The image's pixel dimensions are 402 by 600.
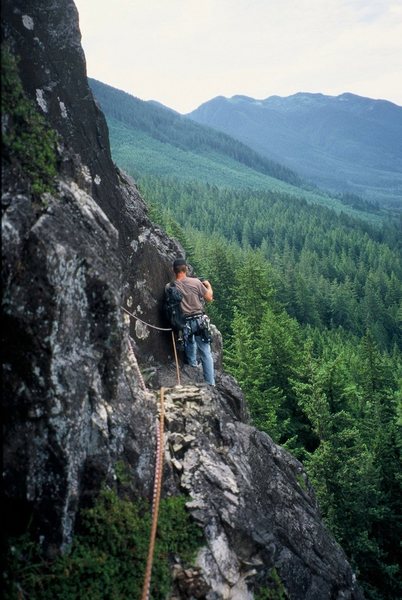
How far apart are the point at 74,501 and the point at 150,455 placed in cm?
174

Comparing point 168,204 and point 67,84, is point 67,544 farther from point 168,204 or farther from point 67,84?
point 168,204

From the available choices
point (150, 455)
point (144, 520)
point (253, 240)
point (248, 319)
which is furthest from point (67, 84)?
point (253, 240)

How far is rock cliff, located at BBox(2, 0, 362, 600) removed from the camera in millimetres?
6770

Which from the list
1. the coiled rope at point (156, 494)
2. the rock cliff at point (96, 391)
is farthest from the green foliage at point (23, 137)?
the coiled rope at point (156, 494)

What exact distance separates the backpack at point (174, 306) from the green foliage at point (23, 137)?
5.07 meters

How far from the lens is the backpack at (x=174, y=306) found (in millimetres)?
12344

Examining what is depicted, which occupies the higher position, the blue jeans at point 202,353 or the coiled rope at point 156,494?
the blue jeans at point 202,353

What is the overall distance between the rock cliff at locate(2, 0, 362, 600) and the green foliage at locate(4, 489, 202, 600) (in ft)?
0.79

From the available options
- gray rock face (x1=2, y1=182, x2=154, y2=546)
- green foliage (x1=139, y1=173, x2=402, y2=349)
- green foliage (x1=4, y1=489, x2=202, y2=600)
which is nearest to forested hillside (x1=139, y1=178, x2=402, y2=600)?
green foliage (x1=139, y1=173, x2=402, y2=349)

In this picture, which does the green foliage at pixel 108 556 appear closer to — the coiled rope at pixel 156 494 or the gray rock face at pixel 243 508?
the coiled rope at pixel 156 494

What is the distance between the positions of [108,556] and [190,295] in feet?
21.6

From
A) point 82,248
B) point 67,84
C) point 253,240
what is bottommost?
point 253,240

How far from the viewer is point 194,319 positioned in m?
12.4

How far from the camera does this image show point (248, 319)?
1599 inches
